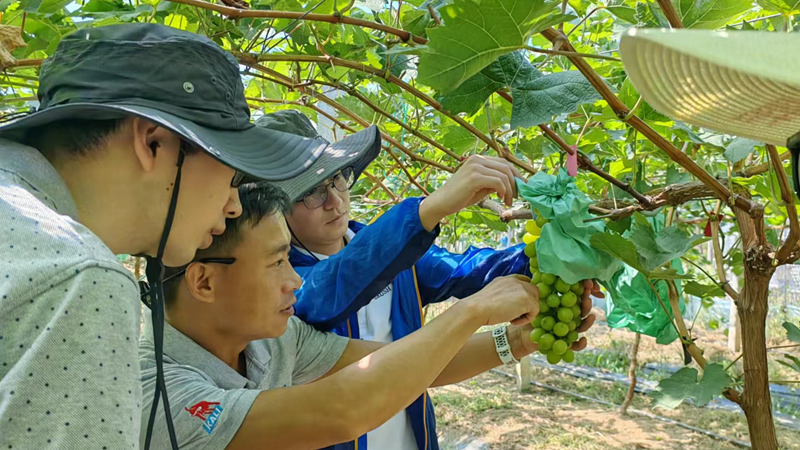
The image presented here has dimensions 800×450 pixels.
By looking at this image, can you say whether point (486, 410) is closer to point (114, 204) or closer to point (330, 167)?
point (330, 167)

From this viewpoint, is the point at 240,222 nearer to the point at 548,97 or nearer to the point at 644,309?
the point at 548,97

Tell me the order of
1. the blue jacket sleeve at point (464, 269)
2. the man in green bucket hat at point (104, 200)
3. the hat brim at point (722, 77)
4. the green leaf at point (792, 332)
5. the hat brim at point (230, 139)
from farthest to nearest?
the blue jacket sleeve at point (464, 269), the green leaf at point (792, 332), the hat brim at point (230, 139), the man in green bucket hat at point (104, 200), the hat brim at point (722, 77)

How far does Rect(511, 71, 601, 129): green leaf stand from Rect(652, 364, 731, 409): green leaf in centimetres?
69

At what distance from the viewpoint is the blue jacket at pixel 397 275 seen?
1380mm

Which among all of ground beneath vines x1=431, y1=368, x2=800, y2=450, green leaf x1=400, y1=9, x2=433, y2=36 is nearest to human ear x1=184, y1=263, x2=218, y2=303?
green leaf x1=400, y1=9, x2=433, y2=36

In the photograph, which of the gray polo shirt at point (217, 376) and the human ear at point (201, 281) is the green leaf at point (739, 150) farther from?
the human ear at point (201, 281)

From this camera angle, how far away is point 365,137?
1644 mm

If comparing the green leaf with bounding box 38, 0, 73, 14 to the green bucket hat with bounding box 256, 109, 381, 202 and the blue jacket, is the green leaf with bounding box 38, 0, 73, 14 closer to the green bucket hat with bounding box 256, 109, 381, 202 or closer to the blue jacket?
the green bucket hat with bounding box 256, 109, 381, 202

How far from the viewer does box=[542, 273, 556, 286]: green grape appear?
1.36 m

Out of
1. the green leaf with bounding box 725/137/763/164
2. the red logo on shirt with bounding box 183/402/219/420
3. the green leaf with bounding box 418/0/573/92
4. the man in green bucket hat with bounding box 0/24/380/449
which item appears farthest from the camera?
the green leaf with bounding box 725/137/763/164

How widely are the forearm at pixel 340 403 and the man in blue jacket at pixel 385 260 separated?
0.85ft

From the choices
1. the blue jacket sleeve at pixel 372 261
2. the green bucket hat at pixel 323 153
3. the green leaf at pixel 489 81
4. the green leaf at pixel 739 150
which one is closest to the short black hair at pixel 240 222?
the green bucket hat at pixel 323 153

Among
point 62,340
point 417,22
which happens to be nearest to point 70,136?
point 62,340

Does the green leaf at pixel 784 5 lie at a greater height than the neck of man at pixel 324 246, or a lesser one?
greater
